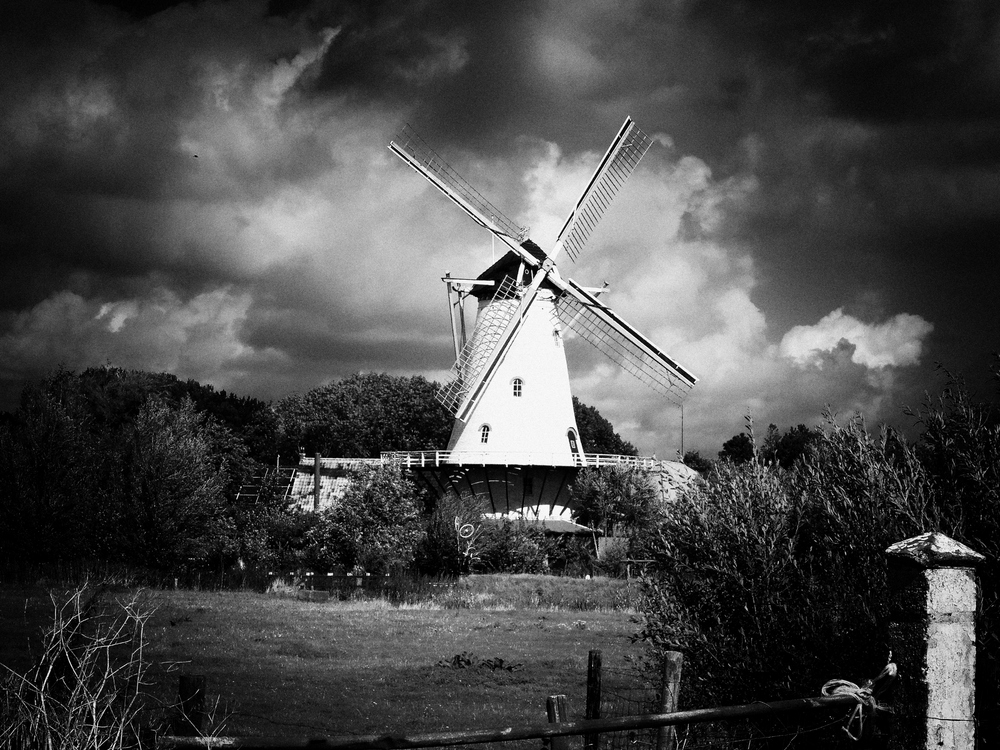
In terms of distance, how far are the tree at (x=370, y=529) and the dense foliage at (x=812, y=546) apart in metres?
21.0

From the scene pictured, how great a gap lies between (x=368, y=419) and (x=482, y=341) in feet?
103

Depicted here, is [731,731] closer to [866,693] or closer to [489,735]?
[866,693]

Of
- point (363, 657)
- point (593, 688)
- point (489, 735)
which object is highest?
point (489, 735)

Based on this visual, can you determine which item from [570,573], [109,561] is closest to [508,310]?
[570,573]

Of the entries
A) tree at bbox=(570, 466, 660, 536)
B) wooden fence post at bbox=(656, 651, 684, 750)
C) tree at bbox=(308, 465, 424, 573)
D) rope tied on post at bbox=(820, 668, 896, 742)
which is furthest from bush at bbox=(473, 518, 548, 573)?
rope tied on post at bbox=(820, 668, 896, 742)

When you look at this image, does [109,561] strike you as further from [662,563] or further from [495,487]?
[662,563]

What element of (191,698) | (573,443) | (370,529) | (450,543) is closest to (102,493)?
(370,529)

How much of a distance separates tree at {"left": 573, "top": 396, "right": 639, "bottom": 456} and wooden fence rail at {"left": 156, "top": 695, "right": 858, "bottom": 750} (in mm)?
67231

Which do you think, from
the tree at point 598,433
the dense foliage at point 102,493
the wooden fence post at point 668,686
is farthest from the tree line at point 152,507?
the tree at point 598,433

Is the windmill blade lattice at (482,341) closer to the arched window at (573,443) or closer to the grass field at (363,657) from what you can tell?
the arched window at (573,443)

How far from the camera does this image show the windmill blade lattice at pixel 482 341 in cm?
3668

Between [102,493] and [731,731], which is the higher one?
[102,493]

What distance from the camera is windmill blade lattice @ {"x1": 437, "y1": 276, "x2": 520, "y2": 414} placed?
36.7m

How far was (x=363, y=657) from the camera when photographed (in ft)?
53.3
